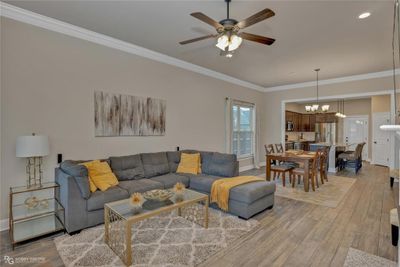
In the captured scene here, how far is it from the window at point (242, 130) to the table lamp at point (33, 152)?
5.00 metres

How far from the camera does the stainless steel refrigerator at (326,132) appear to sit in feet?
33.0

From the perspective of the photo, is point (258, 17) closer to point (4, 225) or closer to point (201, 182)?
point (201, 182)

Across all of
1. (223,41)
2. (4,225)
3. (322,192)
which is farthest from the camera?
(322,192)

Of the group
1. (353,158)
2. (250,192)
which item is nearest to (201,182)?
(250,192)

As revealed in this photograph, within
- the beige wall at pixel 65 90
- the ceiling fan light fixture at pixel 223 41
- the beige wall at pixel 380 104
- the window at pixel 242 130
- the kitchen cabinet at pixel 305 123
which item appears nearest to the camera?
the ceiling fan light fixture at pixel 223 41

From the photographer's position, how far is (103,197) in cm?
295

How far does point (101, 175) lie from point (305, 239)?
3.01m

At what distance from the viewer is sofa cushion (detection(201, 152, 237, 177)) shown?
4.12 m

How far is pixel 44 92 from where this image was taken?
3.18 m

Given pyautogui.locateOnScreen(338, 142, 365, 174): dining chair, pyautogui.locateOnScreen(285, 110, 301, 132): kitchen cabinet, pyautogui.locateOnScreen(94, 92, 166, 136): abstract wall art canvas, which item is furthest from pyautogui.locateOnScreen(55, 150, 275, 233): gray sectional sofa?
pyautogui.locateOnScreen(285, 110, 301, 132): kitchen cabinet

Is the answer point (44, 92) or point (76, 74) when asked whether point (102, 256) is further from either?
point (76, 74)

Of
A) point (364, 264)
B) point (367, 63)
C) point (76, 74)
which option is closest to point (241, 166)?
point (367, 63)

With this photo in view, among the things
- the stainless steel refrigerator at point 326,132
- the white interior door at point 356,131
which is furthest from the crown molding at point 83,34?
the white interior door at point 356,131

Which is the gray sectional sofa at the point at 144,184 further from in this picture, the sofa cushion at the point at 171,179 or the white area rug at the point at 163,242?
the white area rug at the point at 163,242
